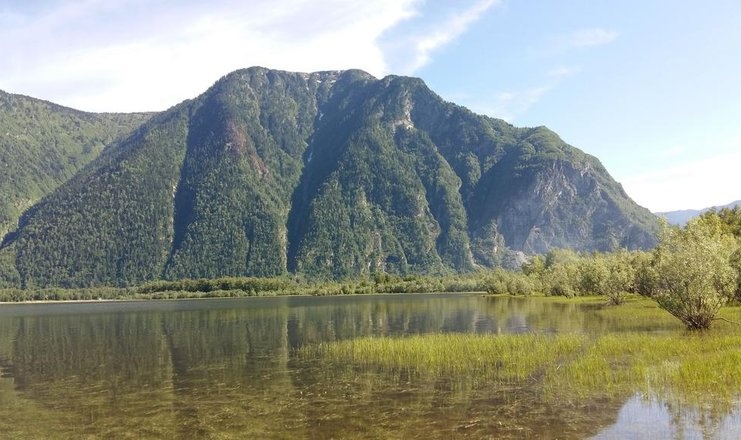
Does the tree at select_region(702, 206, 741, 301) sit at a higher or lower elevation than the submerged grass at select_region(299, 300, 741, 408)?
higher

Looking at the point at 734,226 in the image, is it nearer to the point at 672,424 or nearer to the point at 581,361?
the point at 581,361

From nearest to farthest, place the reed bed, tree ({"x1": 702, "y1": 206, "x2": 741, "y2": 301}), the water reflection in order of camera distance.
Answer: the water reflection < the reed bed < tree ({"x1": 702, "y1": 206, "x2": 741, "y2": 301})

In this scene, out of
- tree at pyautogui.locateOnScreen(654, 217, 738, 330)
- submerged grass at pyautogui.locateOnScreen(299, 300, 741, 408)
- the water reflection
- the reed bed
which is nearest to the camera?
the water reflection

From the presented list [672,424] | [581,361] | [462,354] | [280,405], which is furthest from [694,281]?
[280,405]

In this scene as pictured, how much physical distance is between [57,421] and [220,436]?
10.5m

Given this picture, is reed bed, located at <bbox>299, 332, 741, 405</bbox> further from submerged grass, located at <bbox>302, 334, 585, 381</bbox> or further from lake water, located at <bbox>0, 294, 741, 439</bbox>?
lake water, located at <bbox>0, 294, 741, 439</bbox>

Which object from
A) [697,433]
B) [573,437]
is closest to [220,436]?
[573,437]

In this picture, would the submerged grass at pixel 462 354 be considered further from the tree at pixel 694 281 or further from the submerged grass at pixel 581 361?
the tree at pixel 694 281


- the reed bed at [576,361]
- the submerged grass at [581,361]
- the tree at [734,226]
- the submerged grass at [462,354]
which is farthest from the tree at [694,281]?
the tree at [734,226]

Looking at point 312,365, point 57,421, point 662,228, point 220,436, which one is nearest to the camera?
point 220,436

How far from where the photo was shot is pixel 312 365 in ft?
145

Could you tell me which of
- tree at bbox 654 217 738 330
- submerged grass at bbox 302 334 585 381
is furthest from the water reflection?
tree at bbox 654 217 738 330

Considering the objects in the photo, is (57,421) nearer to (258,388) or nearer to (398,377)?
(258,388)

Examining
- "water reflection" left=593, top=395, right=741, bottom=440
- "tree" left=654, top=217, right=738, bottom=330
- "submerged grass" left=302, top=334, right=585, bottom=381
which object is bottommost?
"submerged grass" left=302, top=334, right=585, bottom=381
